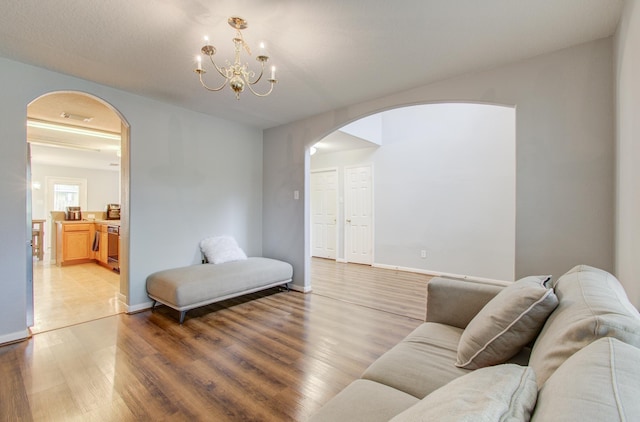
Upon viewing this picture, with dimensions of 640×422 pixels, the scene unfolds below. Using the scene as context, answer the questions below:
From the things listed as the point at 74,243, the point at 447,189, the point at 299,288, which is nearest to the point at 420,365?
the point at 299,288

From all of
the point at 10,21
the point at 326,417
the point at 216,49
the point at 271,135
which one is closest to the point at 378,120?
the point at 271,135

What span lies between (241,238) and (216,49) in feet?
9.25

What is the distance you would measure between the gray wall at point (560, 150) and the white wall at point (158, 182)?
312 centimetres

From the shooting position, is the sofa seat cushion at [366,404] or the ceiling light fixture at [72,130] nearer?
the sofa seat cushion at [366,404]

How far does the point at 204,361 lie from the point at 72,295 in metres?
2.94

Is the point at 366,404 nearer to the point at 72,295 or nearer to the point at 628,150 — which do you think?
the point at 628,150

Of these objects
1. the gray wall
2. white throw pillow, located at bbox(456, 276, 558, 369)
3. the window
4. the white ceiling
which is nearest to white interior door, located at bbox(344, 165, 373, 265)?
the white ceiling

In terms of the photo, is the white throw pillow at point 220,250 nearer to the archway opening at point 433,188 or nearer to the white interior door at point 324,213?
the archway opening at point 433,188

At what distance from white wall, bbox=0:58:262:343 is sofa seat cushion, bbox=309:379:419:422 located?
10.3ft

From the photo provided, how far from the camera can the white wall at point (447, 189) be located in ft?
15.0

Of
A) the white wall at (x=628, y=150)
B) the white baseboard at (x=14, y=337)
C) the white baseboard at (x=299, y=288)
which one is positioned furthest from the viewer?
the white baseboard at (x=299, y=288)

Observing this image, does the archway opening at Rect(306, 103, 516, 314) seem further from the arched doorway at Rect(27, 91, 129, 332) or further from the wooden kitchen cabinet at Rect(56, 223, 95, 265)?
the wooden kitchen cabinet at Rect(56, 223, 95, 265)

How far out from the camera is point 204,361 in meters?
2.31

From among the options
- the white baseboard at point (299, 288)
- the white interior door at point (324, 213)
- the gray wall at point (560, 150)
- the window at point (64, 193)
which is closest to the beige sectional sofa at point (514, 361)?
the gray wall at point (560, 150)
